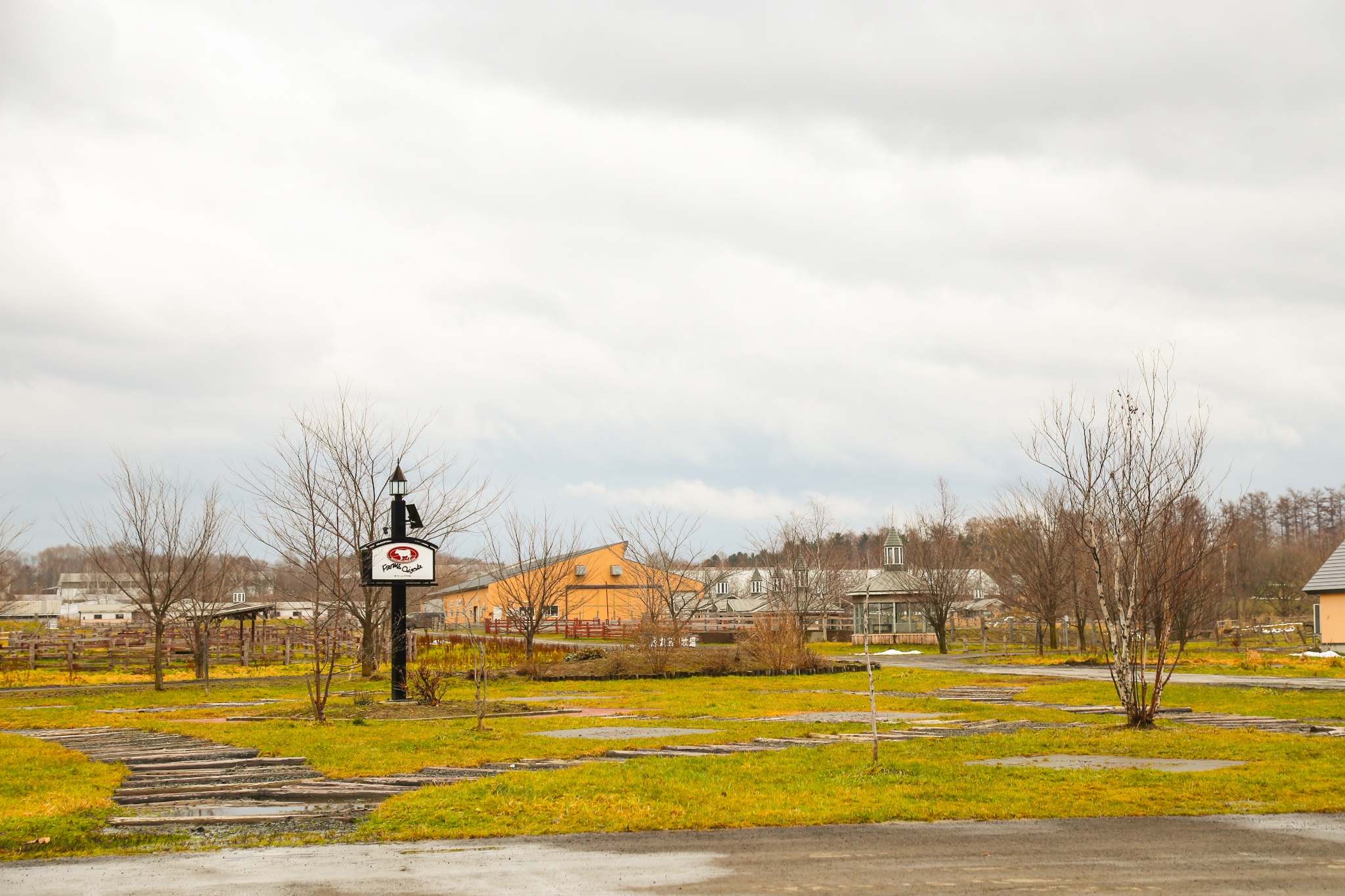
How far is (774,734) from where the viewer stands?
1497cm

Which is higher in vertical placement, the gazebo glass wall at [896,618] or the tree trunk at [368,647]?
the tree trunk at [368,647]

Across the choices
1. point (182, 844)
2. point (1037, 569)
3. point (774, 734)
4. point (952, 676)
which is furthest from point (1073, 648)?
point (182, 844)

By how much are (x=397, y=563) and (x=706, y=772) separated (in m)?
13.3

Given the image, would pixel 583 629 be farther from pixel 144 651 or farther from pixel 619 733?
pixel 619 733

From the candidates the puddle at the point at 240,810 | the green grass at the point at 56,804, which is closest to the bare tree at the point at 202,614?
the green grass at the point at 56,804

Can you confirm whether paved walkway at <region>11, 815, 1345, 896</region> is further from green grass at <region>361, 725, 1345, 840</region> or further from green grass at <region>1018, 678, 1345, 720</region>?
green grass at <region>1018, 678, 1345, 720</region>

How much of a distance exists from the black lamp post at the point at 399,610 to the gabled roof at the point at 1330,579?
35.3m

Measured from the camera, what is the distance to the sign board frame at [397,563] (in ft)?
74.6

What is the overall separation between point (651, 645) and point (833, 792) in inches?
843

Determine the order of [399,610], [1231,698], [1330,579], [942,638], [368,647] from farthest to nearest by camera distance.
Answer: [942,638] → [1330,579] → [368,647] → [399,610] → [1231,698]

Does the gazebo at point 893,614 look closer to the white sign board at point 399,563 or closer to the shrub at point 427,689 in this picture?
the white sign board at point 399,563

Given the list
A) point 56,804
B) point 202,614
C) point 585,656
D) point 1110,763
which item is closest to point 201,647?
point 202,614

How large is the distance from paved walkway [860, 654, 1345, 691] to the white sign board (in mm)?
16323

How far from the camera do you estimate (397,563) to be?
22.9m
